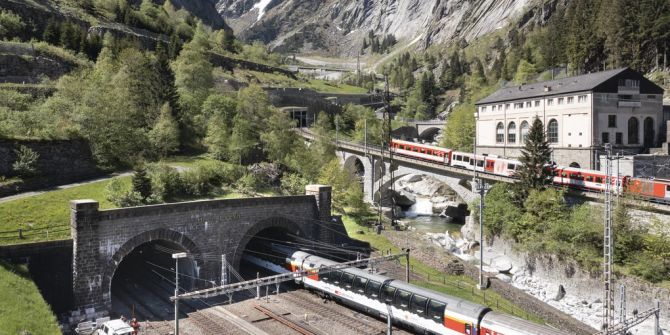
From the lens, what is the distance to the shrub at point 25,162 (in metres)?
36.3

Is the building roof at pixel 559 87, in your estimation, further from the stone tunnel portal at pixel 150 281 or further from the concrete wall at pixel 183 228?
the stone tunnel portal at pixel 150 281

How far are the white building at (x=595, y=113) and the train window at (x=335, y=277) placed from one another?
33349 mm

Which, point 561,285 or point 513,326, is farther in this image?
point 561,285

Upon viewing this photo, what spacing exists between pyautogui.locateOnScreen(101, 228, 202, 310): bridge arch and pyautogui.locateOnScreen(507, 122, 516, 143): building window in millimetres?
51011

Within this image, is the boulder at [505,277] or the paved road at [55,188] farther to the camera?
the boulder at [505,277]

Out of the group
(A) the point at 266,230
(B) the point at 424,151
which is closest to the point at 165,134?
(A) the point at 266,230

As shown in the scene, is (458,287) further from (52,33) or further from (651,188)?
(52,33)

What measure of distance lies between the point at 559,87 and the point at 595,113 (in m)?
7.40

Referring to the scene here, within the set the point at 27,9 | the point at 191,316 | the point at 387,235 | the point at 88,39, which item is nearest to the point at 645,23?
the point at 387,235

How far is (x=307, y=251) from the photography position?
39.3m

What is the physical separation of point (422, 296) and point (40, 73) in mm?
58934

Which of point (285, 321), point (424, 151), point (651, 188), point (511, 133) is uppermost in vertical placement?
point (511, 133)

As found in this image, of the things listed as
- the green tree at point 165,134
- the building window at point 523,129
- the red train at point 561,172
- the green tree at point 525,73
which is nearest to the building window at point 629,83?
the building window at point 523,129

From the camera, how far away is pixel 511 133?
69.3 meters
